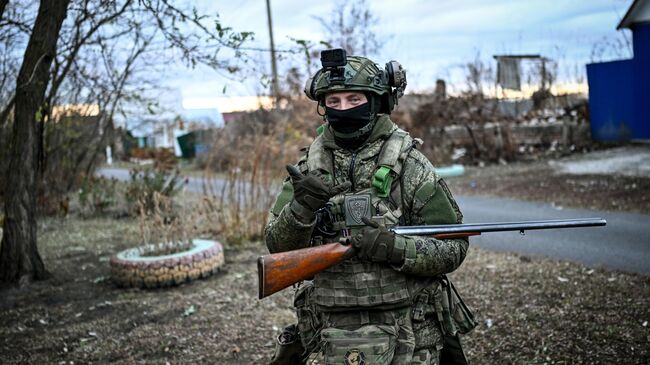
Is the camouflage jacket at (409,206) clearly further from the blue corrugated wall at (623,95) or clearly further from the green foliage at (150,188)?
the blue corrugated wall at (623,95)

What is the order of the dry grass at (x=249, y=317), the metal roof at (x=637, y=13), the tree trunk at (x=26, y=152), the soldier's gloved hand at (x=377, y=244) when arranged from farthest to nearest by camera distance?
the metal roof at (x=637, y=13) → the tree trunk at (x=26, y=152) → the dry grass at (x=249, y=317) → the soldier's gloved hand at (x=377, y=244)

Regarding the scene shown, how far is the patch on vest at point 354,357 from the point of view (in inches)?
107

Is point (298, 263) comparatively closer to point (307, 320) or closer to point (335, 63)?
point (307, 320)

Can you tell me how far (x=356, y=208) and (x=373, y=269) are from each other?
1.00 feet

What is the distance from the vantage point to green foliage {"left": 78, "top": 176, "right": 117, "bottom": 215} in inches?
467

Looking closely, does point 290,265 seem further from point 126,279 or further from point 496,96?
point 496,96

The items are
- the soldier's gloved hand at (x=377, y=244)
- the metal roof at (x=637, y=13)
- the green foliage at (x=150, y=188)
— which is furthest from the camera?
the metal roof at (x=637, y=13)

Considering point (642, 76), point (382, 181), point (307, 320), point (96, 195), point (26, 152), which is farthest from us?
point (642, 76)

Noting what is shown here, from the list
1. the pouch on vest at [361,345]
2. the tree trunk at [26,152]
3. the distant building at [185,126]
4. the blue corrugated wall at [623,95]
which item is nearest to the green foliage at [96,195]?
the tree trunk at [26,152]

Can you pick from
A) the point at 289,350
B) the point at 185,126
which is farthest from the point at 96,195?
the point at 185,126

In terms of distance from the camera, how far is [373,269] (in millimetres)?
2875

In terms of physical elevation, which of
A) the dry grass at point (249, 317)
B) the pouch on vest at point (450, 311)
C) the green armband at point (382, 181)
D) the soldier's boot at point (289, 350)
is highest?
the green armband at point (382, 181)

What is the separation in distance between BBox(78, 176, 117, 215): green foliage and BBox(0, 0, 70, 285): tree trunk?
4.87m

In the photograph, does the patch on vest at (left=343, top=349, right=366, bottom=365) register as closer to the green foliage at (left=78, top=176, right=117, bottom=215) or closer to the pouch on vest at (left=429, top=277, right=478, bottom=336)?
the pouch on vest at (left=429, top=277, right=478, bottom=336)
